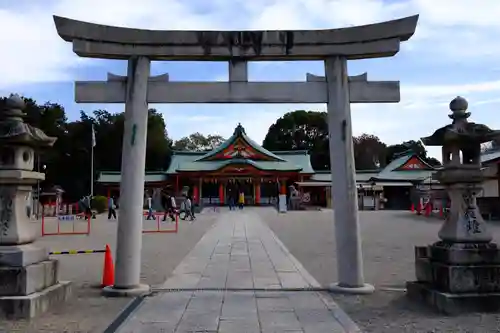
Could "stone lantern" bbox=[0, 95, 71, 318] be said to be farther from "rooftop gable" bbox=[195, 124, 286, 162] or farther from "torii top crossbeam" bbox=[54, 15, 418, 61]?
"rooftop gable" bbox=[195, 124, 286, 162]

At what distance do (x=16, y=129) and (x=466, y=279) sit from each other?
6706 millimetres

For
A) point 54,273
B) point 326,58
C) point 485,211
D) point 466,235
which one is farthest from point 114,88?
point 485,211

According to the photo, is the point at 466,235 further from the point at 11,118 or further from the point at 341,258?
the point at 11,118

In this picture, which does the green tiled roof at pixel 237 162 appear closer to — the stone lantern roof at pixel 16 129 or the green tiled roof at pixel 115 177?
the green tiled roof at pixel 115 177

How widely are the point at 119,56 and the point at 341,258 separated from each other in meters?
5.09

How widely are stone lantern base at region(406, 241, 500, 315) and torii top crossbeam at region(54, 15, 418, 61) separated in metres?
3.53

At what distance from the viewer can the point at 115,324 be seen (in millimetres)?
5941

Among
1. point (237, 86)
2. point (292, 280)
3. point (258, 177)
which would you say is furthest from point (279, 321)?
point (258, 177)

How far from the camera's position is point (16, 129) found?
22.1 feet

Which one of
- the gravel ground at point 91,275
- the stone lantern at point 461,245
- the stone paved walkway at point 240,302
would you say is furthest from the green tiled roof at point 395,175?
the stone lantern at point 461,245

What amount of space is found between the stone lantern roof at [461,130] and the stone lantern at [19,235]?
6.14 meters

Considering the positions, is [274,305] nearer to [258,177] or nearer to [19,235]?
[19,235]

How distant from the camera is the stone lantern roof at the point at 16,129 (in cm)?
666

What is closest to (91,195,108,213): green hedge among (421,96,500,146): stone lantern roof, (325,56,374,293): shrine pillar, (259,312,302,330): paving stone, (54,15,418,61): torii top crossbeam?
(54,15,418,61): torii top crossbeam
